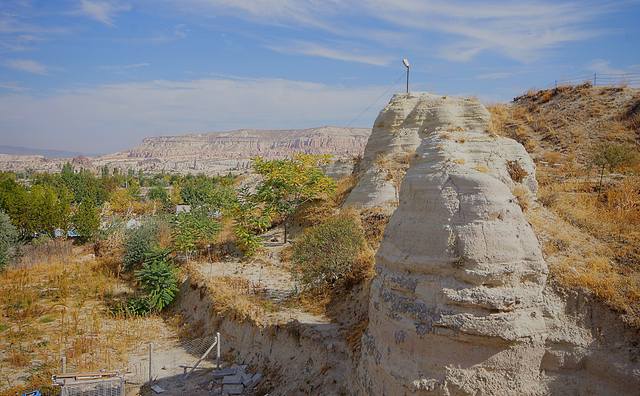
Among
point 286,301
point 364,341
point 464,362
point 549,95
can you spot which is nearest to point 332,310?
point 286,301

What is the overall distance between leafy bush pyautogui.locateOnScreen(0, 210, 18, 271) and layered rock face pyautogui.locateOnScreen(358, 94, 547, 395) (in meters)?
20.5

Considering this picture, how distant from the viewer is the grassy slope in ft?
22.5

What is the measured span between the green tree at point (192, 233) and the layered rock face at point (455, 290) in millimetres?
12880

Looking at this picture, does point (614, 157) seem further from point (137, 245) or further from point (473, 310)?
point (137, 245)

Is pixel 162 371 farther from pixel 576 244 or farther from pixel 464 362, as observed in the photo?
pixel 576 244

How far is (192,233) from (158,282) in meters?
3.11

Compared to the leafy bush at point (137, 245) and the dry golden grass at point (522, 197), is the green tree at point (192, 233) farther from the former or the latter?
the dry golden grass at point (522, 197)

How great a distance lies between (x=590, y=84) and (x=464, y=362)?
24.5 m

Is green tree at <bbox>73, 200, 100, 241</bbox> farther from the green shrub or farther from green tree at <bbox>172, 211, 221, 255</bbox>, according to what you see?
the green shrub

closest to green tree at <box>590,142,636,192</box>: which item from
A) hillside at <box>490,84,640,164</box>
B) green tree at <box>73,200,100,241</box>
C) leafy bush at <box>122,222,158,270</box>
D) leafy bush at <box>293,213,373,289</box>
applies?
hillside at <box>490,84,640,164</box>

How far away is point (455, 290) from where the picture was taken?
645cm

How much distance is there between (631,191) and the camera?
1216 cm

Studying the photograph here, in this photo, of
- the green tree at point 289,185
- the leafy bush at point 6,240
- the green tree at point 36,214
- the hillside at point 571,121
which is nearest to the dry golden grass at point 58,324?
the leafy bush at point 6,240

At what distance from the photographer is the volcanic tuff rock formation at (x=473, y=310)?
6.28m
